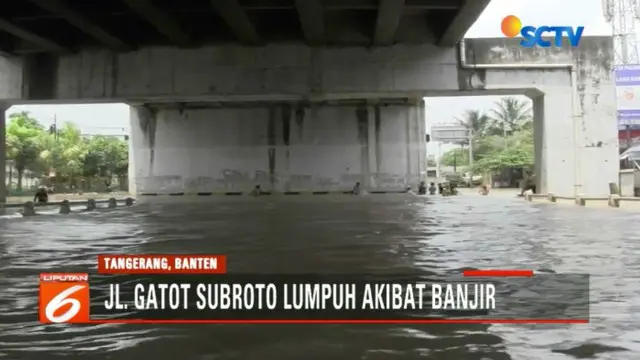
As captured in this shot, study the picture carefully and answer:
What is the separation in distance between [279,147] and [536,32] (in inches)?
597

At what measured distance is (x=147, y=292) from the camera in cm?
596

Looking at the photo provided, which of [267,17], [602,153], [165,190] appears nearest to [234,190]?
[165,190]

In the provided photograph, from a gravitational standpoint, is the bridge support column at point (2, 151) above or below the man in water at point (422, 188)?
above

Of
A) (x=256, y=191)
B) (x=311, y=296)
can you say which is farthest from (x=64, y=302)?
(x=256, y=191)

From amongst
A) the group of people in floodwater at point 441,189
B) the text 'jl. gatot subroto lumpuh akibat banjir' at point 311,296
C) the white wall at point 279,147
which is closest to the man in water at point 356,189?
the group of people in floodwater at point 441,189

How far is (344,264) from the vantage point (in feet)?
25.5

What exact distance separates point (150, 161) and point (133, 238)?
24698 mm

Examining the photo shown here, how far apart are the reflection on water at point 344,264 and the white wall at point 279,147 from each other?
A: 17.5 metres

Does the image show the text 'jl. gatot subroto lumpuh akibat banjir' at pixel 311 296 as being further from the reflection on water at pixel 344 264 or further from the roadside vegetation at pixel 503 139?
the roadside vegetation at pixel 503 139

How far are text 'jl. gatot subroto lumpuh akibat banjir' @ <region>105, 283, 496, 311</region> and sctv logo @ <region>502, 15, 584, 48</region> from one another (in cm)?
2049

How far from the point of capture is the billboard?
5141 centimetres

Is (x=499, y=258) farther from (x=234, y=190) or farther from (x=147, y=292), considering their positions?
(x=234, y=190)

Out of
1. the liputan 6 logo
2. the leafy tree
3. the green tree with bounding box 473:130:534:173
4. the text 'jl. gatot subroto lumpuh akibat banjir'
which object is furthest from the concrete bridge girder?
the green tree with bounding box 473:130:534:173

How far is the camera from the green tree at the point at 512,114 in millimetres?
77062
